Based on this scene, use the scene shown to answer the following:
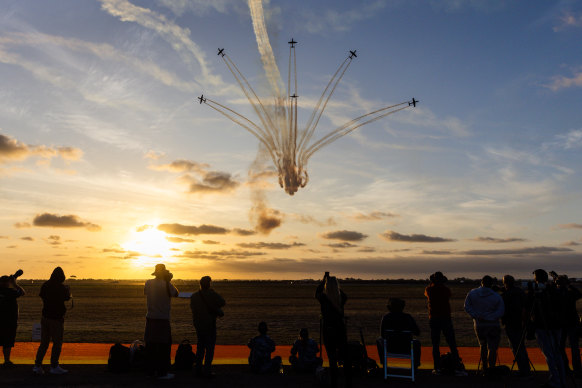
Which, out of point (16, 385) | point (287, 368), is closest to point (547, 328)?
point (287, 368)

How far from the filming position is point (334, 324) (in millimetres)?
7535

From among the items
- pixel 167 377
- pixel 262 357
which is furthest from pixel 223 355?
pixel 167 377

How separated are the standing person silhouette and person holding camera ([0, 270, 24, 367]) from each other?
22.4ft

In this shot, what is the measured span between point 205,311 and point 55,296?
323 cm

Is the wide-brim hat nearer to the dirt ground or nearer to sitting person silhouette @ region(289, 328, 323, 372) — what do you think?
the dirt ground

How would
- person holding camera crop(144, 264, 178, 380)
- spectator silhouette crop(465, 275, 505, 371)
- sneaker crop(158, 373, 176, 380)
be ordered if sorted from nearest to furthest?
1. sneaker crop(158, 373, 176, 380)
2. person holding camera crop(144, 264, 178, 380)
3. spectator silhouette crop(465, 275, 505, 371)

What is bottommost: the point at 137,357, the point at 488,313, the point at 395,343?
the point at 137,357

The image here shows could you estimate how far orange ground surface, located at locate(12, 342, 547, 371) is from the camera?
1127 cm

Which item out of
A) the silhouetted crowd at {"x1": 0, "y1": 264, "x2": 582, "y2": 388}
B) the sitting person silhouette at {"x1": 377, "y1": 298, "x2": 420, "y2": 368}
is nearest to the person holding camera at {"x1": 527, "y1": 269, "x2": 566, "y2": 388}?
the silhouetted crowd at {"x1": 0, "y1": 264, "x2": 582, "y2": 388}

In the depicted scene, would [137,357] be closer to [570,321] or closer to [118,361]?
[118,361]

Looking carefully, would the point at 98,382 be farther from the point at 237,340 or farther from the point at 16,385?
the point at 237,340

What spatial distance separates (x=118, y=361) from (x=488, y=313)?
7.52 metres

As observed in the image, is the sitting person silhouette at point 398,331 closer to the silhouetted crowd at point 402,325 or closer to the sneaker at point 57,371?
the silhouetted crowd at point 402,325

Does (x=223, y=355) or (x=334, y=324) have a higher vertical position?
(x=334, y=324)
